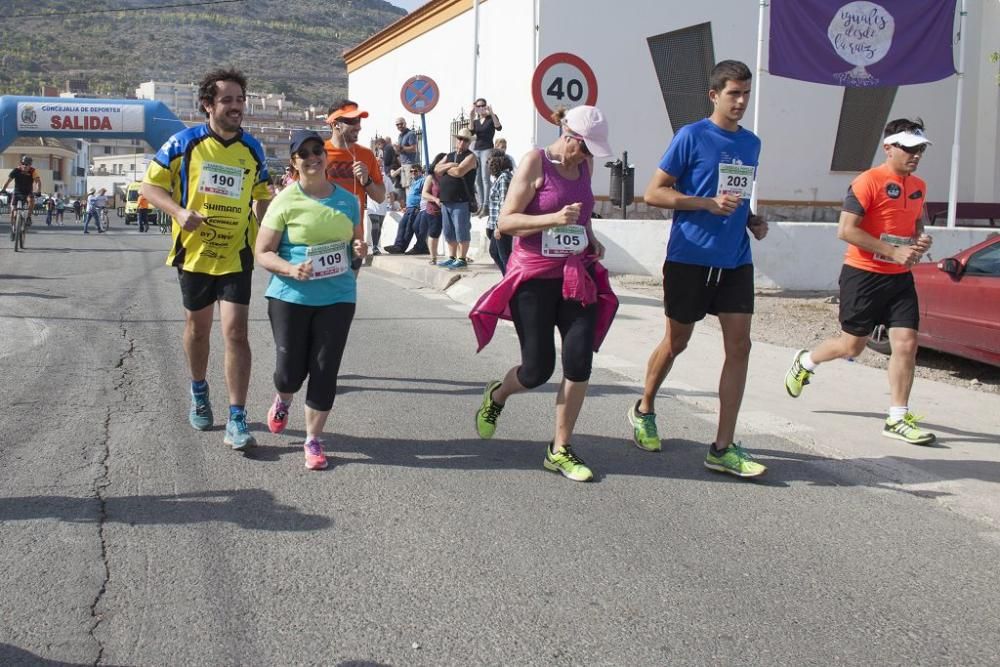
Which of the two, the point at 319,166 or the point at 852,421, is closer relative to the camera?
the point at 319,166

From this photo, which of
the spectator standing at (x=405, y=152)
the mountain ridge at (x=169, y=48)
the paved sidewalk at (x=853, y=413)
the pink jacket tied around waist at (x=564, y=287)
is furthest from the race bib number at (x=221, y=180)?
the mountain ridge at (x=169, y=48)

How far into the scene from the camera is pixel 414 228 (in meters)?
19.2

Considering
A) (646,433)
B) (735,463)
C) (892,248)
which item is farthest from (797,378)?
(735,463)

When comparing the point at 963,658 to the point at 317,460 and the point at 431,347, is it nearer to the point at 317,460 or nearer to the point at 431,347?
the point at 317,460

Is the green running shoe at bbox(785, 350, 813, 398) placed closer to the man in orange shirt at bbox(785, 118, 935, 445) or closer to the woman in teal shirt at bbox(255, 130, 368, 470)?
the man in orange shirt at bbox(785, 118, 935, 445)

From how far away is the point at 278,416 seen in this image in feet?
19.2

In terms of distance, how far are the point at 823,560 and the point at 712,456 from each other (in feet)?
4.29

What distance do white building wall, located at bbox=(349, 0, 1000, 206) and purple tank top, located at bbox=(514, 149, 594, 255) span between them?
15087mm

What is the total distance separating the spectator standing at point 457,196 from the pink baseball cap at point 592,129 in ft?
29.5

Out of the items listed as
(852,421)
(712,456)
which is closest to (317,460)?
(712,456)

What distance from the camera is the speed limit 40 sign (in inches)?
398

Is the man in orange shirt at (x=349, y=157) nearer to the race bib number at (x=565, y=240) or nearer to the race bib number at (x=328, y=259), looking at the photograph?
the race bib number at (x=328, y=259)

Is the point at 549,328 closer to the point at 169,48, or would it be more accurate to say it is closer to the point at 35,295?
the point at 35,295

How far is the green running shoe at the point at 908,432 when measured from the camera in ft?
20.8
